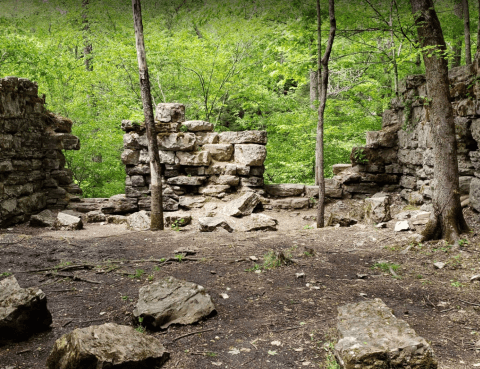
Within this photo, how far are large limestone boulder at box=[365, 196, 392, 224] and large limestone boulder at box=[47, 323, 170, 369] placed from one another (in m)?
6.75

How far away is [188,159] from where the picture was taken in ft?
37.4

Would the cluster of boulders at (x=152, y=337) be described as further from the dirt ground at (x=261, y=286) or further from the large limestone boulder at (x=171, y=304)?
the dirt ground at (x=261, y=286)

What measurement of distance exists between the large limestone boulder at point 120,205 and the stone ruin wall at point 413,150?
22.5ft

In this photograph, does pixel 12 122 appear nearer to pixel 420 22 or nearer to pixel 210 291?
pixel 210 291

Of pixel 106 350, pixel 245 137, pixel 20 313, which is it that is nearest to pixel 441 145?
pixel 106 350

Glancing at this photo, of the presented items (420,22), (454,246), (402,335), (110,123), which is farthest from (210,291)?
(110,123)

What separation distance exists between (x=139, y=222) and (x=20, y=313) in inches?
253

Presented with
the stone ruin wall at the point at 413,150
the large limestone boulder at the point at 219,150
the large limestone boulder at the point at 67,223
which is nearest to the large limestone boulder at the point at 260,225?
the large limestone boulder at the point at 219,150

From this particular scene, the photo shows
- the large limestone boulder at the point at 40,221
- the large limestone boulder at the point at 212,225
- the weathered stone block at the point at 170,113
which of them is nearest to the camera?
the large limestone boulder at the point at 212,225

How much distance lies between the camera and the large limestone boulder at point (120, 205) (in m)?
11.3

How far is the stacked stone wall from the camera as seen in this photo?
37.5 ft

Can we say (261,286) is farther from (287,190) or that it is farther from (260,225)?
(287,190)

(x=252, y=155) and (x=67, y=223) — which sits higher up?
(x=252, y=155)

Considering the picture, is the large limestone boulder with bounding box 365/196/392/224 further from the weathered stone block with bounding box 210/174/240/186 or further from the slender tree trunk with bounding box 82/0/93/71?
the slender tree trunk with bounding box 82/0/93/71
